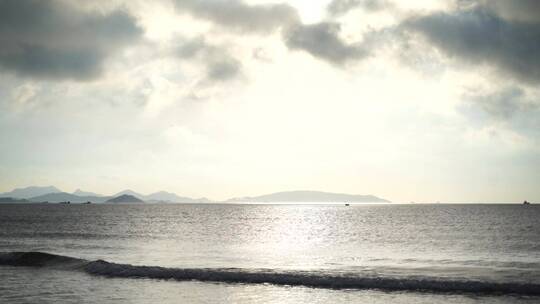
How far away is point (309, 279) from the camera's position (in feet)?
118

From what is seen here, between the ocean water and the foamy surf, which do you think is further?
the foamy surf

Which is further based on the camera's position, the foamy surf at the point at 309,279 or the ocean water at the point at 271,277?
the foamy surf at the point at 309,279

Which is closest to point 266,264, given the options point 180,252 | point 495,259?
point 180,252

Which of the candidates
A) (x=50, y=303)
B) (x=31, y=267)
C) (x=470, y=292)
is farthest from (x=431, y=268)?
(x=31, y=267)

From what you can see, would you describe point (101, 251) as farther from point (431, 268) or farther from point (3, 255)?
point (431, 268)

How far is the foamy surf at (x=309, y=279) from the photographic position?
3228 cm

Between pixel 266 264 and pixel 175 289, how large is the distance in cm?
1711

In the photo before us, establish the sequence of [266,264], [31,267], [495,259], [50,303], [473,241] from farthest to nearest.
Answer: [473,241], [495,259], [266,264], [31,267], [50,303]

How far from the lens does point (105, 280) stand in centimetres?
3556

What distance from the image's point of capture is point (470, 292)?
3131 centimetres

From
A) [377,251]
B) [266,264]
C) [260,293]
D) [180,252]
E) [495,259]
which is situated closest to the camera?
[260,293]

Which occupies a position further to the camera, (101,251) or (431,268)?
(101,251)

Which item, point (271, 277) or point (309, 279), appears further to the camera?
point (271, 277)

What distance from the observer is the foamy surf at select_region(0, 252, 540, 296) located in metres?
32.3
